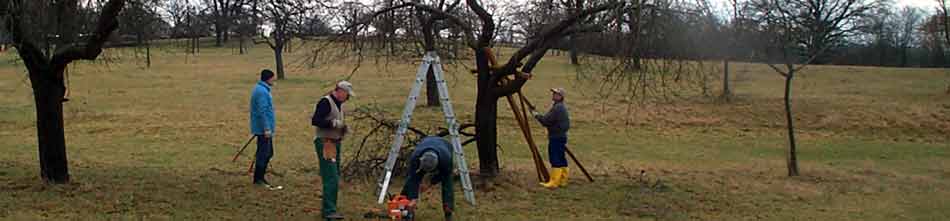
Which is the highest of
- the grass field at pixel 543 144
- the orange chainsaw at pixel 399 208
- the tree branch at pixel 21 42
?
the tree branch at pixel 21 42

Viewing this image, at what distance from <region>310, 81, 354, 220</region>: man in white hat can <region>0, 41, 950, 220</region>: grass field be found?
590mm

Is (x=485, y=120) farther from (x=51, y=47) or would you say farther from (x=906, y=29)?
(x=906, y=29)

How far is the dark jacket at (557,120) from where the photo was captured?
11445mm

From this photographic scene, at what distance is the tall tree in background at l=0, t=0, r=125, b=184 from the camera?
877 centimetres

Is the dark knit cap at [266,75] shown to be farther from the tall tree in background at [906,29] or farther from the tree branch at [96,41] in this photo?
the tall tree in background at [906,29]

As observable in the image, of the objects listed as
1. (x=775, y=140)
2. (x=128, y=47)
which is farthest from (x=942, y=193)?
(x=128, y=47)

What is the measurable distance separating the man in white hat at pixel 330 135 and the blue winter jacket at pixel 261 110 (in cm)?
219

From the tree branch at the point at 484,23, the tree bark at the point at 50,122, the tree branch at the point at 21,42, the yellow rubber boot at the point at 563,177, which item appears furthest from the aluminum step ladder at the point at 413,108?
the tree branch at the point at 21,42

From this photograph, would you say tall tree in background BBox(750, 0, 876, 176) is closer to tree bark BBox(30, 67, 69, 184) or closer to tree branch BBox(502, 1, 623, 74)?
tree branch BBox(502, 1, 623, 74)

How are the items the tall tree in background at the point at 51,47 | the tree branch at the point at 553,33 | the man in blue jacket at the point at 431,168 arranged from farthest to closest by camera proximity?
the tree branch at the point at 553,33, the tall tree in background at the point at 51,47, the man in blue jacket at the point at 431,168

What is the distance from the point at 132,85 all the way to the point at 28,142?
15.8m

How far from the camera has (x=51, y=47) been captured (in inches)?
390

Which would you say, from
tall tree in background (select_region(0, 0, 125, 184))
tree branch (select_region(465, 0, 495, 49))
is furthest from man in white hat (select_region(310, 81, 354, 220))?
tree branch (select_region(465, 0, 495, 49))

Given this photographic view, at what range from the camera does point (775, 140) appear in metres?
20.8
